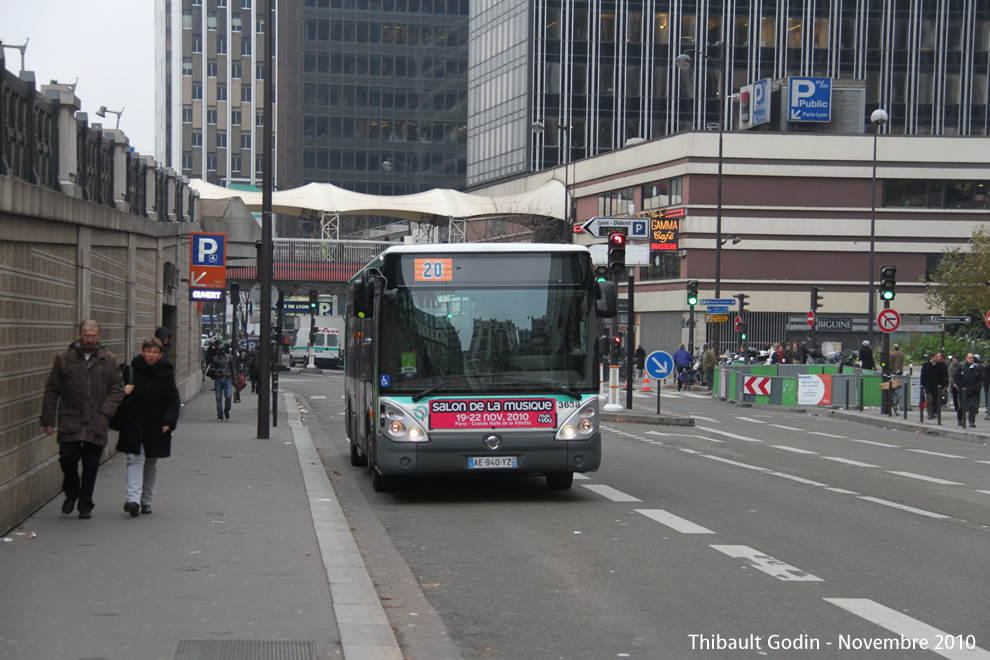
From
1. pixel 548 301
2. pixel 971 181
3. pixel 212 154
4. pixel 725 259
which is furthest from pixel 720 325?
pixel 212 154

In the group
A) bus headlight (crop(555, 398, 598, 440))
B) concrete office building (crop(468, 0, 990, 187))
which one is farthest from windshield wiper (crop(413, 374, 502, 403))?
concrete office building (crop(468, 0, 990, 187))

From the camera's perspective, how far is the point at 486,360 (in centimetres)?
1211

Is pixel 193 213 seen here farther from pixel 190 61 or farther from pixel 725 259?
pixel 190 61

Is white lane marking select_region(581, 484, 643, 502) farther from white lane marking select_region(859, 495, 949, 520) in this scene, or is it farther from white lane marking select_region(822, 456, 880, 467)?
white lane marking select_region(822, 456, 880, 467)

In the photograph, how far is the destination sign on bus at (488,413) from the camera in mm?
12055

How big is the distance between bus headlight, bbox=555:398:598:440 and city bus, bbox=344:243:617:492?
0.03ft

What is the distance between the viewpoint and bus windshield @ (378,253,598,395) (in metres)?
12.1

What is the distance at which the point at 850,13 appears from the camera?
78.3 metres

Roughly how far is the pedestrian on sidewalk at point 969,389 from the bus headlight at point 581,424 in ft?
58.3

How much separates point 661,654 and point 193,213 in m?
26.7

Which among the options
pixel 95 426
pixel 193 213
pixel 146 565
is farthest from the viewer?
pixel 193 213

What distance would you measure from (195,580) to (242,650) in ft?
5.97

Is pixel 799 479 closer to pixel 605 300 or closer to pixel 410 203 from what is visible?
pixel 605 300

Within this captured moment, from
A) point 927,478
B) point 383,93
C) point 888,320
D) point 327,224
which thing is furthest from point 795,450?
point 383,93
